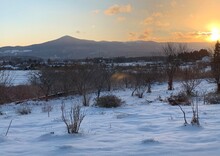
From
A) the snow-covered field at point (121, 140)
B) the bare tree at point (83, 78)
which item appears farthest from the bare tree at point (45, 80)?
the snow-covered field at point (121, 140)

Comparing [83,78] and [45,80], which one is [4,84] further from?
[45,80]

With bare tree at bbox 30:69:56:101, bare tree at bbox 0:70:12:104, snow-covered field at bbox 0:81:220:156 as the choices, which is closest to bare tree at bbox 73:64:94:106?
bare tree at bbox 30:69:56:101

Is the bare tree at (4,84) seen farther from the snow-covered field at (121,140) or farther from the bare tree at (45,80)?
the snow-covered field at (121,140)

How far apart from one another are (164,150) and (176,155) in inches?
14.3

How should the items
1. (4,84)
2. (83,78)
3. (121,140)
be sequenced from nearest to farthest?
(121,140)
(4,84)
(83,78)

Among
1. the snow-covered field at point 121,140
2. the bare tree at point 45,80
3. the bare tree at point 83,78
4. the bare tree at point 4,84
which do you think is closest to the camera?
Result: the snow-covered field at point 121,140

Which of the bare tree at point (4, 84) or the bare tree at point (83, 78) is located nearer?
the bare tree at point (4, 84)

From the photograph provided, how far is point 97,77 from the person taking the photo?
34.9 meters

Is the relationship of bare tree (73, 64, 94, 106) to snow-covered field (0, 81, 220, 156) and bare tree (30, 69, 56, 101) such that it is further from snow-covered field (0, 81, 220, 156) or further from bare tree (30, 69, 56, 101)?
snow-covered field (0, 81, 220, 156)

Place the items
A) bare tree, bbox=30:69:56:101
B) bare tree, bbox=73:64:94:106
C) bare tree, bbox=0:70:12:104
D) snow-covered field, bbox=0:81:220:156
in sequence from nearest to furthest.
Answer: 1. snow-covered field, bbox=0:81:220:156
2. bare tree, bbox=0:70:12:104
3. bare tree, bbox=73:64:94:106
4. bare tree, bbox=30:69:56:101

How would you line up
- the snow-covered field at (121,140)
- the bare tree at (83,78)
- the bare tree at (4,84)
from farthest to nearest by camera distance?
1. the bare tree at (83,78)
2. the bare tree at (4,84)
3. the snow-covered field at (121,140)

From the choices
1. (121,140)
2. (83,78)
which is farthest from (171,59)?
(121,140)

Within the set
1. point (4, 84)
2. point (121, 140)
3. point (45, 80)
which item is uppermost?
point (4, 84)

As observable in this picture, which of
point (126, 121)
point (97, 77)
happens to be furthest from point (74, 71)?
point (126, 121)
